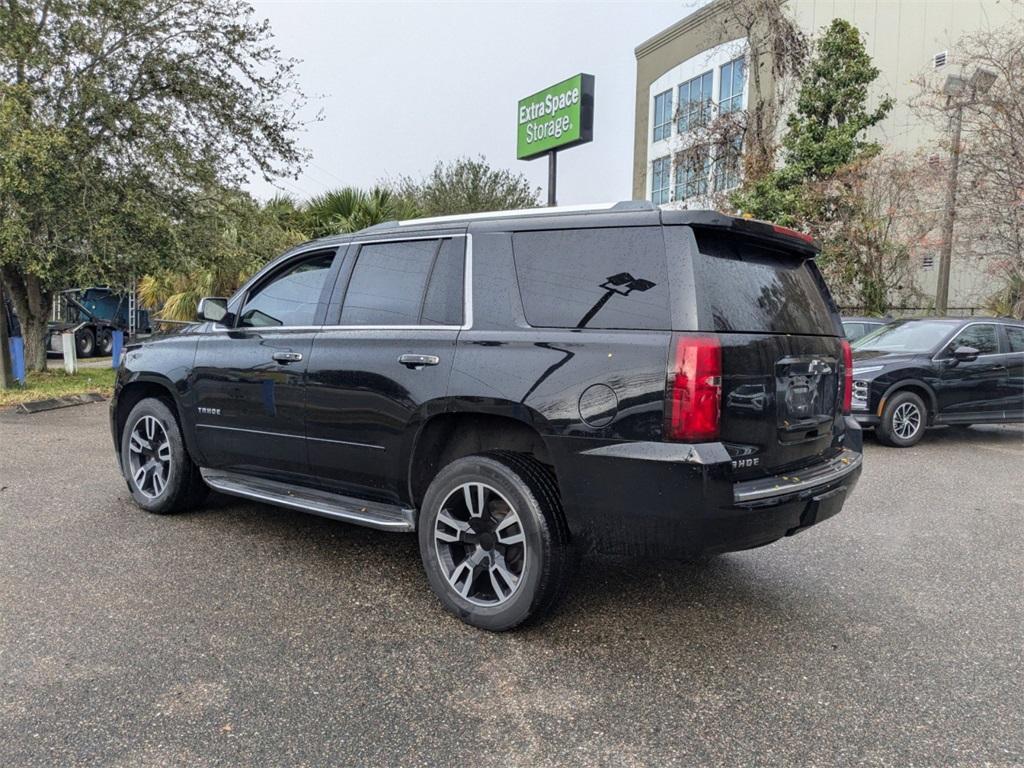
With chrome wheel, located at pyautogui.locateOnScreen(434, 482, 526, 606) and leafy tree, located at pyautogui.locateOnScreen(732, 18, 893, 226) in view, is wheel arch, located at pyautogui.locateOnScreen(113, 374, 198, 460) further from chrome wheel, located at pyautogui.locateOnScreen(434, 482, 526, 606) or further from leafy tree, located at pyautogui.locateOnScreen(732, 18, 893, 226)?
leafy tree, located at pyautogui.locateOnScreen(732, 18, 893, 226)

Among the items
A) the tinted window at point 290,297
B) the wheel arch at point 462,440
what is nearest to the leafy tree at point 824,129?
the tinted window at point 290,297

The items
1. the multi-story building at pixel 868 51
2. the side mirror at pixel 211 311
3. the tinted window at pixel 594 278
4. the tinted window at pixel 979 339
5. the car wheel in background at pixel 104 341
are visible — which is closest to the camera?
the tinted window at pixel 594 278

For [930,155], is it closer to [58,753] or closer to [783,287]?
[783,287]

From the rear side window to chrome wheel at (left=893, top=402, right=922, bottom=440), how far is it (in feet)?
22.9

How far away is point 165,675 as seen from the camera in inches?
112

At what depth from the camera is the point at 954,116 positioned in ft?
46.9

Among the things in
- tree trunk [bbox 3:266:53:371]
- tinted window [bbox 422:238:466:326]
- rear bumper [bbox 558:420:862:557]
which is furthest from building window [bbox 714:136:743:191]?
rear bumper [bbox 558:420:862:557]

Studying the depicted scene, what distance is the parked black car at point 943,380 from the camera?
860 centimetres

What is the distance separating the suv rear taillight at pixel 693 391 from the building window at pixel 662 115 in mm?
31976

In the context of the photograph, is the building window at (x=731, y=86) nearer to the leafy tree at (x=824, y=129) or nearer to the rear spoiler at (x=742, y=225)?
the leafy tree at (x=824, y=129)

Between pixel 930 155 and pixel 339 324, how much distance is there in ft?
59.0

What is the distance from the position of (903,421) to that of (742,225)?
6688 mm

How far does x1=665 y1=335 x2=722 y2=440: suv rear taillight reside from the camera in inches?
111

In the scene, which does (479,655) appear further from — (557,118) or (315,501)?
(557,118)
